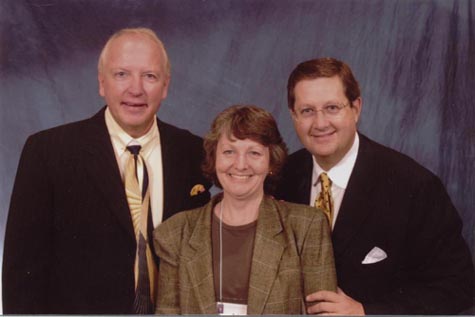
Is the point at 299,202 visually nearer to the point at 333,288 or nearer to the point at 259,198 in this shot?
the point at 259,198

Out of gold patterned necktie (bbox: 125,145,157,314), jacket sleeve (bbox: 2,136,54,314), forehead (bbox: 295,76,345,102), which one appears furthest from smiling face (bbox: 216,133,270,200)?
jacket sleeve (bbox: 2,136,54,314)

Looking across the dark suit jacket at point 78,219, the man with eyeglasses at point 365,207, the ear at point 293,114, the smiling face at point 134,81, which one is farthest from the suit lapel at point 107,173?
the ear at point 293,114

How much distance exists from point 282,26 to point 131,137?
931 millimetres

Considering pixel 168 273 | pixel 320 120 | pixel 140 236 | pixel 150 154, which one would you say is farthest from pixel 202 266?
pixel 320 120

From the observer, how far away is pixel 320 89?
2.75 m

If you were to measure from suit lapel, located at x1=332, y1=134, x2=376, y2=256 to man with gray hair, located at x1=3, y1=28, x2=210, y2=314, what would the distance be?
0.66 meters

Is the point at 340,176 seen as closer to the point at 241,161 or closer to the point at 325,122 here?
the point at 325,122

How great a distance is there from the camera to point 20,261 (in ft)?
9.47

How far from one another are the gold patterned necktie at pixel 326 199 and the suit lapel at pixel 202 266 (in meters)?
0.56

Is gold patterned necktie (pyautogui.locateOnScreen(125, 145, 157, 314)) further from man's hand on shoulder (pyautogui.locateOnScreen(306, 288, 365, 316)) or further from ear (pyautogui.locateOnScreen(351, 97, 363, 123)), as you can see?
ear (pyautogui.locateOnScreen(351, 97, 363, 123))

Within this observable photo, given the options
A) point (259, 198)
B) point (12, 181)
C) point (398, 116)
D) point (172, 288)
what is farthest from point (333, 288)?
point (12, 181)

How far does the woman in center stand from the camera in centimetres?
263

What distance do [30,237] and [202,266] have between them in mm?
891

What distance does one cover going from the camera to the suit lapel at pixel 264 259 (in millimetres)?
2613
